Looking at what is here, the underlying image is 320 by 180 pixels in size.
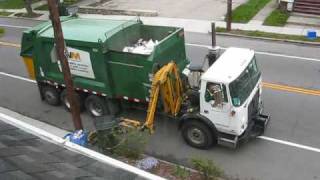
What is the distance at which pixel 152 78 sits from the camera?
1277cm

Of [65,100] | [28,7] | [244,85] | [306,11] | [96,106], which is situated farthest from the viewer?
[28,7]

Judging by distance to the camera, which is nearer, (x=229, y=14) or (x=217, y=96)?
(x=217, y=96)

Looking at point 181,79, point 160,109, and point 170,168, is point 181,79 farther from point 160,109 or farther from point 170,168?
point 170,168

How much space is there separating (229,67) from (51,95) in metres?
7.27

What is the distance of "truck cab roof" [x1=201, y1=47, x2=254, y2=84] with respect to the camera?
11336mm

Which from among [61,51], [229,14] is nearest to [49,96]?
[61,51]

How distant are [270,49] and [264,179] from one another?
32.4 ft

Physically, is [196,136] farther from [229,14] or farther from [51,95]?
[229,14]

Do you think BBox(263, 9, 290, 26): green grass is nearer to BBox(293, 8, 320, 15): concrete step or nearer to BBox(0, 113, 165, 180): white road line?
BBox(293, 8, 320, 15): concrete step

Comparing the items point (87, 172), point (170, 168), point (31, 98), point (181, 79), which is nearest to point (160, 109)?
point (181, 79)

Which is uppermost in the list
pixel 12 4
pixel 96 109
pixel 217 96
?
pixel 217 96

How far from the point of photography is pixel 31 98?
56.9 feet

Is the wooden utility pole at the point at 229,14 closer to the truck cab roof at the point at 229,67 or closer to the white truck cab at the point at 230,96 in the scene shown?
the truck cab roof at the point at 229,67

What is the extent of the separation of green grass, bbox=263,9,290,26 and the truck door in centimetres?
1290
